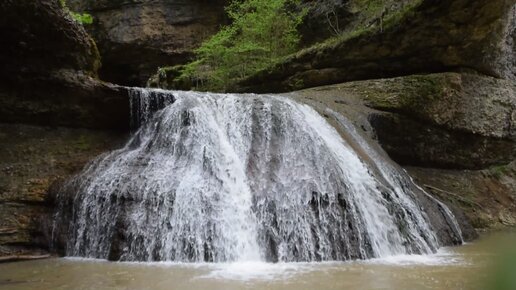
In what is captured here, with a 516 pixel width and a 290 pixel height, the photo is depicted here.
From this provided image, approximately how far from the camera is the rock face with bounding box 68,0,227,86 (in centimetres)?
2222

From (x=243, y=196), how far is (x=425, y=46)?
637cm

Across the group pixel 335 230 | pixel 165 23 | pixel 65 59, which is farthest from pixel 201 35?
pixel 335 230

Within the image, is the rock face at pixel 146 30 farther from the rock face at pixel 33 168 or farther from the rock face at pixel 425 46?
the rock face at pixel 33 168

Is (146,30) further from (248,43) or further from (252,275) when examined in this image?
(252,275)

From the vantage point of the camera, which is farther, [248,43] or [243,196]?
[248,43]

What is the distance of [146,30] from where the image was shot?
73.4 feet

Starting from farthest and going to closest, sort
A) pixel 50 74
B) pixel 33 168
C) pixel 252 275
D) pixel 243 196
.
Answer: pixel 50 74, pixel 33 168, pixel 243 196, pixel 252 275

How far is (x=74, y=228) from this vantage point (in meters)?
7.19

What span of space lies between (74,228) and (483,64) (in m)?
9.61

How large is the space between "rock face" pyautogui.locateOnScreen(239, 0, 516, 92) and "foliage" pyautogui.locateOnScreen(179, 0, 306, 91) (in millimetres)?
3827

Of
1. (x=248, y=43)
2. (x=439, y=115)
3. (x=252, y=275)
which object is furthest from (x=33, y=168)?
(x=248, y=43)

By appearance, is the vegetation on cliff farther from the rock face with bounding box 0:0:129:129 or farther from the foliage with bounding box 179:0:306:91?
the rock face with bounding box 0:0:129:129

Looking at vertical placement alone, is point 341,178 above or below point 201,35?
below

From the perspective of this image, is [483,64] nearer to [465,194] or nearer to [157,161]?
[465,194]
